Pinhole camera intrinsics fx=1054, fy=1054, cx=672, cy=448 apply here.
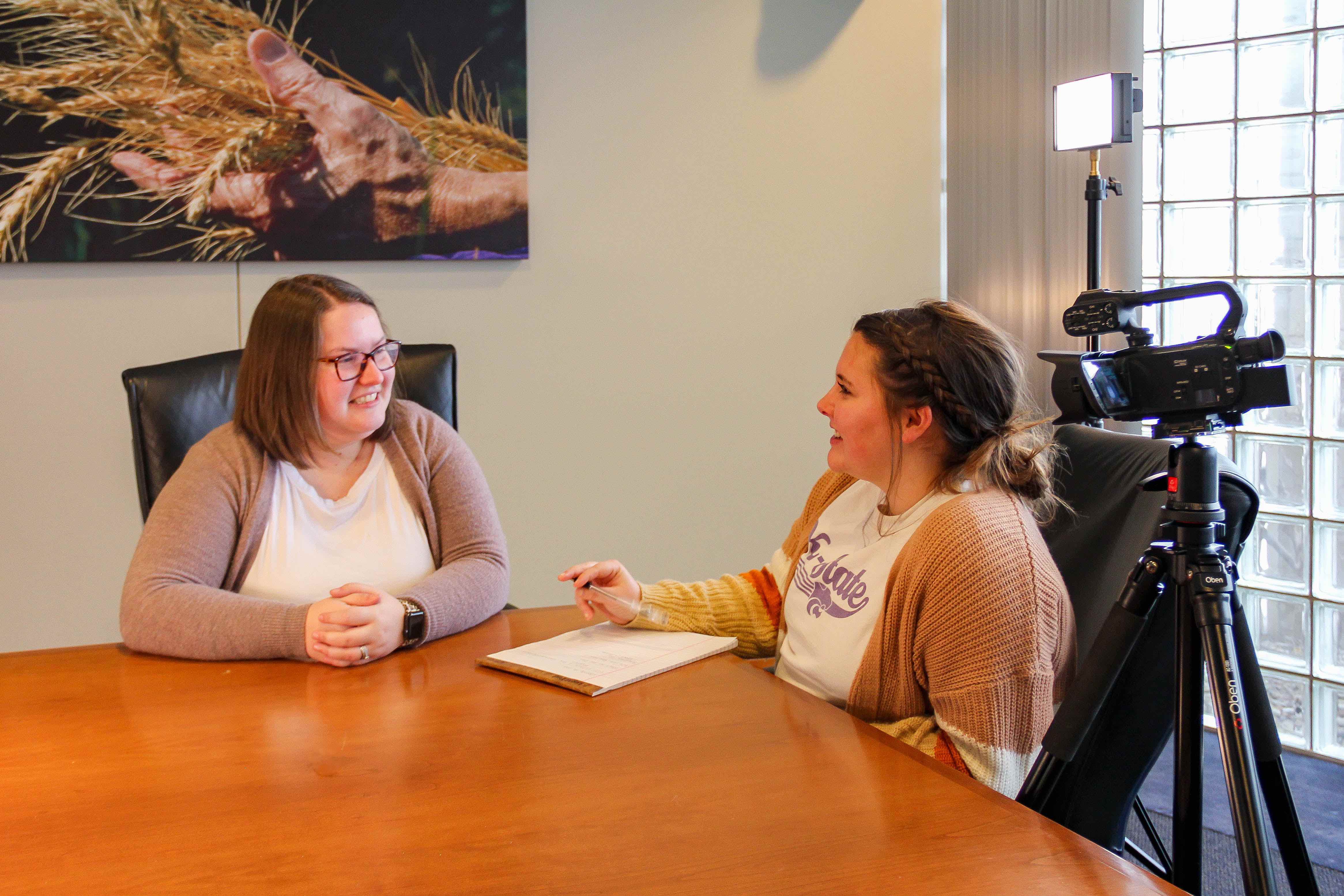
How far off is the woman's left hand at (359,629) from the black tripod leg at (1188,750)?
985 millimetres

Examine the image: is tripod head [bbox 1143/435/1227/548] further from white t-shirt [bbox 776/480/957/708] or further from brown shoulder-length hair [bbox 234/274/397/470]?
brown shoulder-length hair [bbox 234/274/397/470]

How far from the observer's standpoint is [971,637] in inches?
48.9

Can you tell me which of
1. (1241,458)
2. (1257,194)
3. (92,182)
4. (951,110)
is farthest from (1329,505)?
(92,182)

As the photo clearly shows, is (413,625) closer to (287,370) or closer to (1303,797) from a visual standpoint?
(287,370)

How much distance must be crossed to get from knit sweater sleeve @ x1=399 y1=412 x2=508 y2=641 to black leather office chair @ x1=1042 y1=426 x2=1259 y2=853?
0.85m

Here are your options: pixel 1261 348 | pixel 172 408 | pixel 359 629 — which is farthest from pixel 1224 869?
pixel 172 408

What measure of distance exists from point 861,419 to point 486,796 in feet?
2.46

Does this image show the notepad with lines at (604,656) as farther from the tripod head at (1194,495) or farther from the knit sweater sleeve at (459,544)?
the tripod head at (1194,495)

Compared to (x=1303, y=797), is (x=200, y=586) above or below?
above

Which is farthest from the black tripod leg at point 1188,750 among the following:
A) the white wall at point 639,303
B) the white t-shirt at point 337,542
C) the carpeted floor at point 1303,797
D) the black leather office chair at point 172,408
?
the white wall at point 639,303

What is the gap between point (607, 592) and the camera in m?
1.51

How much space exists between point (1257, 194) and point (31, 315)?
3.22m

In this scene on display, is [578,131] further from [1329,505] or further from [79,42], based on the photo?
[1329,505]

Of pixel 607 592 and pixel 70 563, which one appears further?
pixel 70 563
